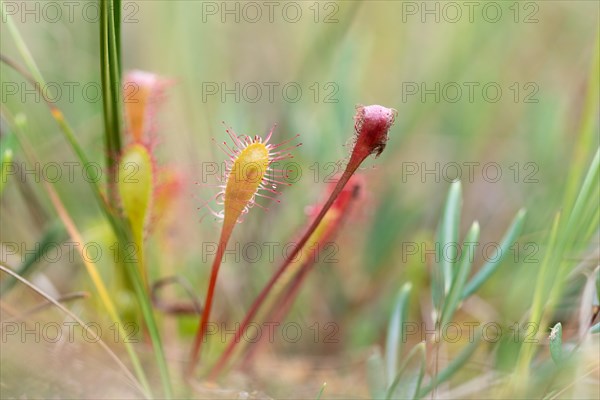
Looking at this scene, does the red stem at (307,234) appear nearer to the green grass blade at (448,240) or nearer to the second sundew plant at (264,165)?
the second sundew plant at (264,165)

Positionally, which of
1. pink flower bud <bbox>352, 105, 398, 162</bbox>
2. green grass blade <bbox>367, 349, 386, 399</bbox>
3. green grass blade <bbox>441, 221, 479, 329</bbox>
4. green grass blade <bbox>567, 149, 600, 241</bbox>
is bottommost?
green grass blade <bbox>367, 349, 386, 399</bbox>

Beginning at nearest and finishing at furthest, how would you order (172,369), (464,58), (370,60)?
(172,369) < (464,58) < (370,60)

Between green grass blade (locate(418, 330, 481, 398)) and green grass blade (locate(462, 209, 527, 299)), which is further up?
green grass blade (locate(462, 209, 527, 299))

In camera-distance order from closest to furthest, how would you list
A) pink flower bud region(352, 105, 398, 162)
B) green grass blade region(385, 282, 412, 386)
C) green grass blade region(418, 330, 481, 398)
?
pink flower bud region(352, 105, 398, 162) < green grass blade region(418, 330, 481, 398) < green grass blade region(385, 282, 412, 386)

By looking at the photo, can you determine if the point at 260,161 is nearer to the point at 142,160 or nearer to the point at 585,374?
the point at 142,160

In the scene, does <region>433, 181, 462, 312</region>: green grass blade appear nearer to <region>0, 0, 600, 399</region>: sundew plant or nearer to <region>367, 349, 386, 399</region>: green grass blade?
<region>0, 0, 600, 399</region>: sundew plant

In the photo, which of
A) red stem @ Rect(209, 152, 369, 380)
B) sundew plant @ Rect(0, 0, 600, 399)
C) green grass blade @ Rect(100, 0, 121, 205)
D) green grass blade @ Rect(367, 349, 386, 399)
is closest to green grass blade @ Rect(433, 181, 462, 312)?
sundew plant @ Rect(0, 0, 600, 399)

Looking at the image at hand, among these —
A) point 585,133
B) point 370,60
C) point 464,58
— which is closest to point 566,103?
point 464,58

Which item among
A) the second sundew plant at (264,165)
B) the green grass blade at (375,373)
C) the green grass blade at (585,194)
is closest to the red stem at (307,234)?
the second sundew plant at (264,165)
